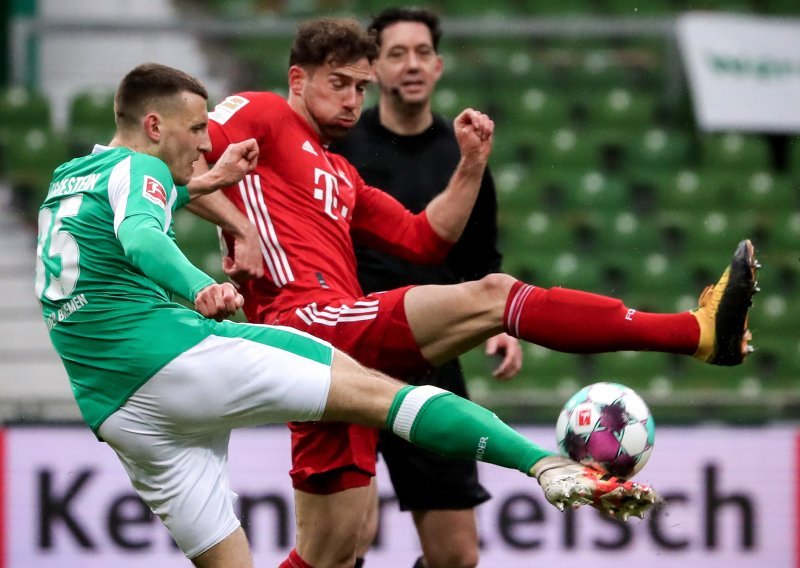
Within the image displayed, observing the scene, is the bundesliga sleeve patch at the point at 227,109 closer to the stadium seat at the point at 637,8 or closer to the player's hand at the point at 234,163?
the player's hand at the point at 234,163

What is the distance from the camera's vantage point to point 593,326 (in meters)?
4.20

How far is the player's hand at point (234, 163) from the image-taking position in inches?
165

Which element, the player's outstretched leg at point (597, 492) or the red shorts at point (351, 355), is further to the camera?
the red shorts at point (351, 355)

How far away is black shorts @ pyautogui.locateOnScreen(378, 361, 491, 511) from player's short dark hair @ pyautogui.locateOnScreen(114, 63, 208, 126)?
1991 millimetres

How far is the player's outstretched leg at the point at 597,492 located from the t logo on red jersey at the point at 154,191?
55.6 inches

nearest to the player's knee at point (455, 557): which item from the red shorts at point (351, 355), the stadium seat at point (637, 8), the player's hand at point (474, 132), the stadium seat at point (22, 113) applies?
the red shorts at point (351, 355)

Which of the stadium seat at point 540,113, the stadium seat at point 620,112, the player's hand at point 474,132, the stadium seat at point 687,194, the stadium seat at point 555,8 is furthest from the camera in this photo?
the stadium seat at point 555,8

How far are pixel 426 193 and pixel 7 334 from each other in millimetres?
5393

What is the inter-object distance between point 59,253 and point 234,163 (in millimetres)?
645

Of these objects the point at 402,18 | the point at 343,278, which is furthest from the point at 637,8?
the point at 343,278

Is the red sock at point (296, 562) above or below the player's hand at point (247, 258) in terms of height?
below

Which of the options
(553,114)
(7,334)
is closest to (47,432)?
(7,334)

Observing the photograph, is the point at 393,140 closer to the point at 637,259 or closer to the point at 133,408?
the point at 133,408

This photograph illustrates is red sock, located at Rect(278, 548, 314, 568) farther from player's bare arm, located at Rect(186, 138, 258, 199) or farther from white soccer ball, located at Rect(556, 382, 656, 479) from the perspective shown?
player's bare arm, located at Rect(186, 138, 258, 199)
